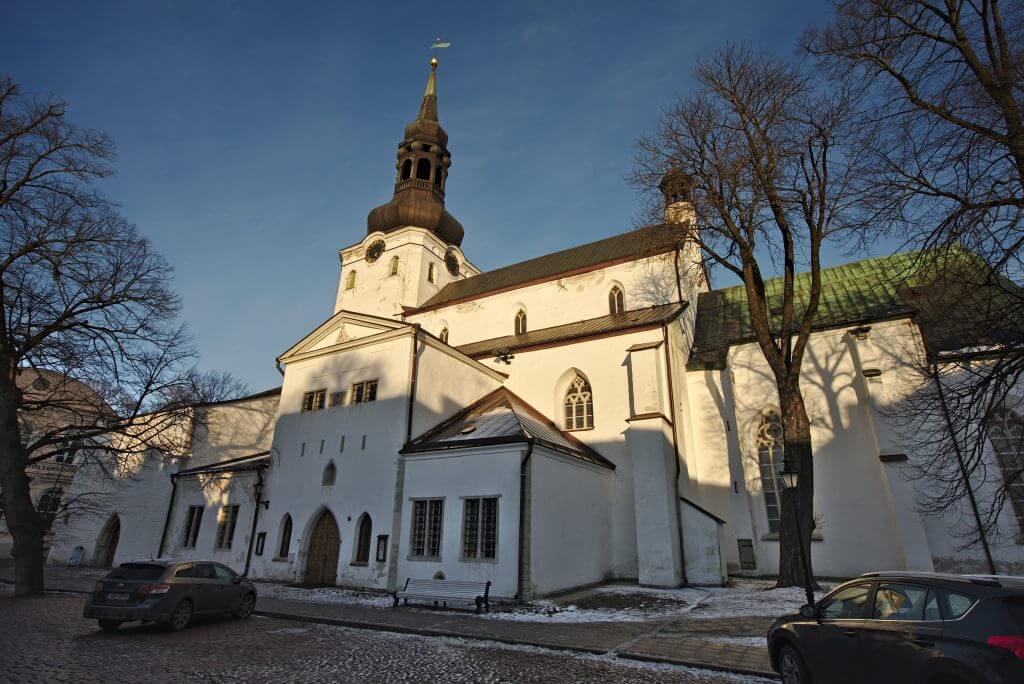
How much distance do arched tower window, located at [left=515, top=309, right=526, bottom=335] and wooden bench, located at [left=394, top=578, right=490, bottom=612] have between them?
12.2 metres

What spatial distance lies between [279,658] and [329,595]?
691 centimetres

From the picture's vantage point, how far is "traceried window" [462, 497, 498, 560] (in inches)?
510

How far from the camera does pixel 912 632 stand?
4.21 metres

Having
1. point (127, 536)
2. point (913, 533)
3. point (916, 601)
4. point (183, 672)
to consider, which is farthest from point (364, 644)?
point (127, 536)

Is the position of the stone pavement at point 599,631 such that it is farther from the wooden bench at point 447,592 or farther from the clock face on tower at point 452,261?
the clock face on tower at point 452,261

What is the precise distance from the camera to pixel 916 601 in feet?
14.3

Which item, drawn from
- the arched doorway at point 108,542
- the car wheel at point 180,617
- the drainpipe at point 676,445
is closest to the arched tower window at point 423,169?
the drainpipe at point 676,445

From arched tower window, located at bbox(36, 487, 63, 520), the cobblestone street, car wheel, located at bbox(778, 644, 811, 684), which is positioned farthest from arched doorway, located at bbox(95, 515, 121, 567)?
car wheel, located at bbox(778, 644, 811, 684)

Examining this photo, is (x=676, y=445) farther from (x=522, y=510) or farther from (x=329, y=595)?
(x=329, y=595)

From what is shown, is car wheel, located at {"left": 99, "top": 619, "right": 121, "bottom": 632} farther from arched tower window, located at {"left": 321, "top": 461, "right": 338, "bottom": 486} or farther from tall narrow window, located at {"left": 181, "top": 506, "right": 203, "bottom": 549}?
tall narrow window, located at {"left": 181, "top": 506, "right": 203, "bottom": 549}

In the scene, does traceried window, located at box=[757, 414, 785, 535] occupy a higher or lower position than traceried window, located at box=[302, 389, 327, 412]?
lower

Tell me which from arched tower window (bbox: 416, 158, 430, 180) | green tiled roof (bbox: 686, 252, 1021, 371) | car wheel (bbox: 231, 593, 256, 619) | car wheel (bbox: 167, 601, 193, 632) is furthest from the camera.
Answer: arched tower window (bbox: 416, 158, 430, 180)

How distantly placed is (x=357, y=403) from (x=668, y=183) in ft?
38.6

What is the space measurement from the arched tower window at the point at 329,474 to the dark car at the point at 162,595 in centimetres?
582
